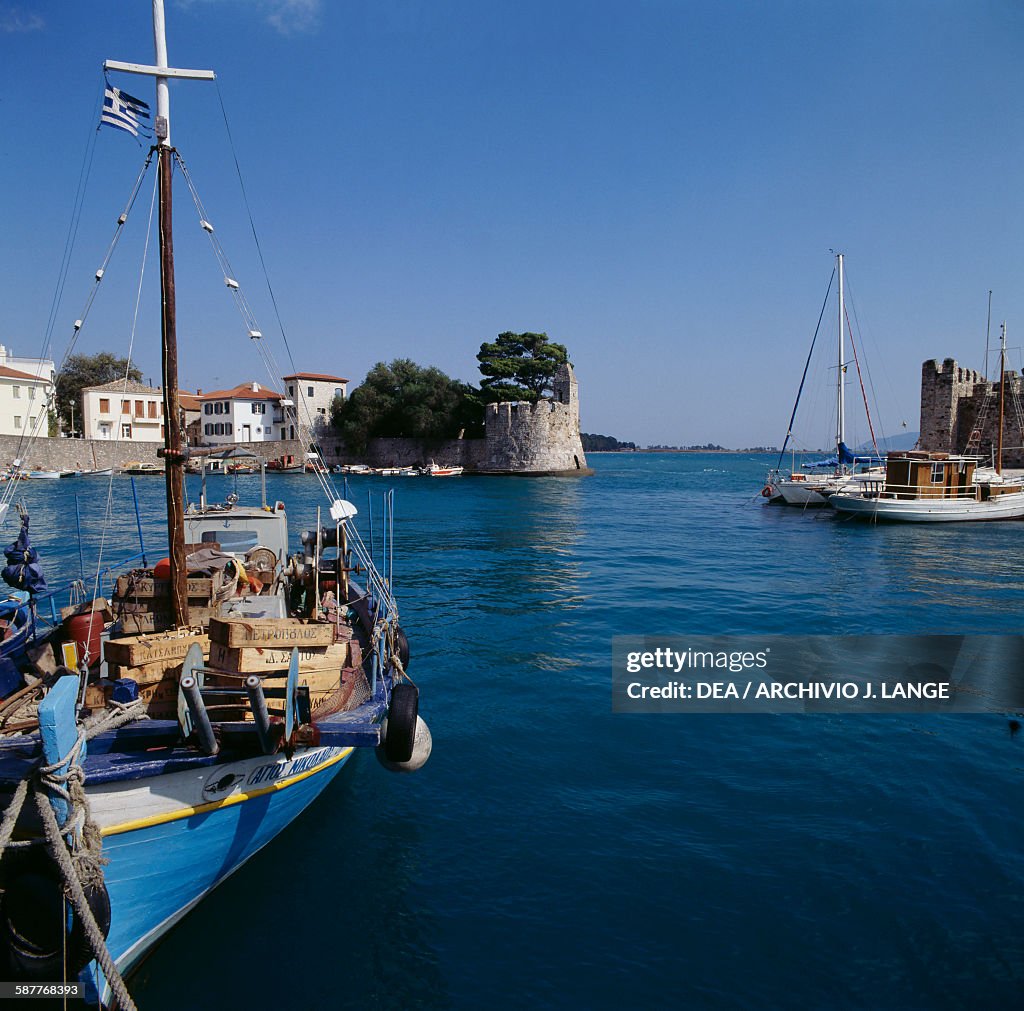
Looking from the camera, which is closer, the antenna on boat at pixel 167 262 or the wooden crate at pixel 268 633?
the wooden crate at pixel 268 633

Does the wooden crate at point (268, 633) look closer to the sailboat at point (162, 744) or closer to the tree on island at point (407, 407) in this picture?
the sailboat at point (162, 744)

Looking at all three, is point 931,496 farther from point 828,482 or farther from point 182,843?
point 182,843

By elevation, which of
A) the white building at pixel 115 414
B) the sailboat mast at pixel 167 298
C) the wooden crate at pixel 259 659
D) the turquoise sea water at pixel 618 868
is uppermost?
the white building at pixel 115 414

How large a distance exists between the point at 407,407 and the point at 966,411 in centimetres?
4940

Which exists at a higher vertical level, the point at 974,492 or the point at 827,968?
the point at 974,492

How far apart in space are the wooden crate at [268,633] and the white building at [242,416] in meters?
74.9

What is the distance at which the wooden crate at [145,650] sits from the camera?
6.23 meters

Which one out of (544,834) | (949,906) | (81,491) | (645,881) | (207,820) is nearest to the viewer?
(207,820)

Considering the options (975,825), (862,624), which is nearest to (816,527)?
(862,624)

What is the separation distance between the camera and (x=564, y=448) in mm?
73625

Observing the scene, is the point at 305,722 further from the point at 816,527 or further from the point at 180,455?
the point at 816,527

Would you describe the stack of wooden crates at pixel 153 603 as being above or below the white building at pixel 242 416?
below

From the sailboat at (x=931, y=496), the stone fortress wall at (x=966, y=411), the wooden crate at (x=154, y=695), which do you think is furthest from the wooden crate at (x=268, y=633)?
the stone fortress wall at (x=966, y=411)

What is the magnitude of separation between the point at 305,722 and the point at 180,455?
3438 mm
